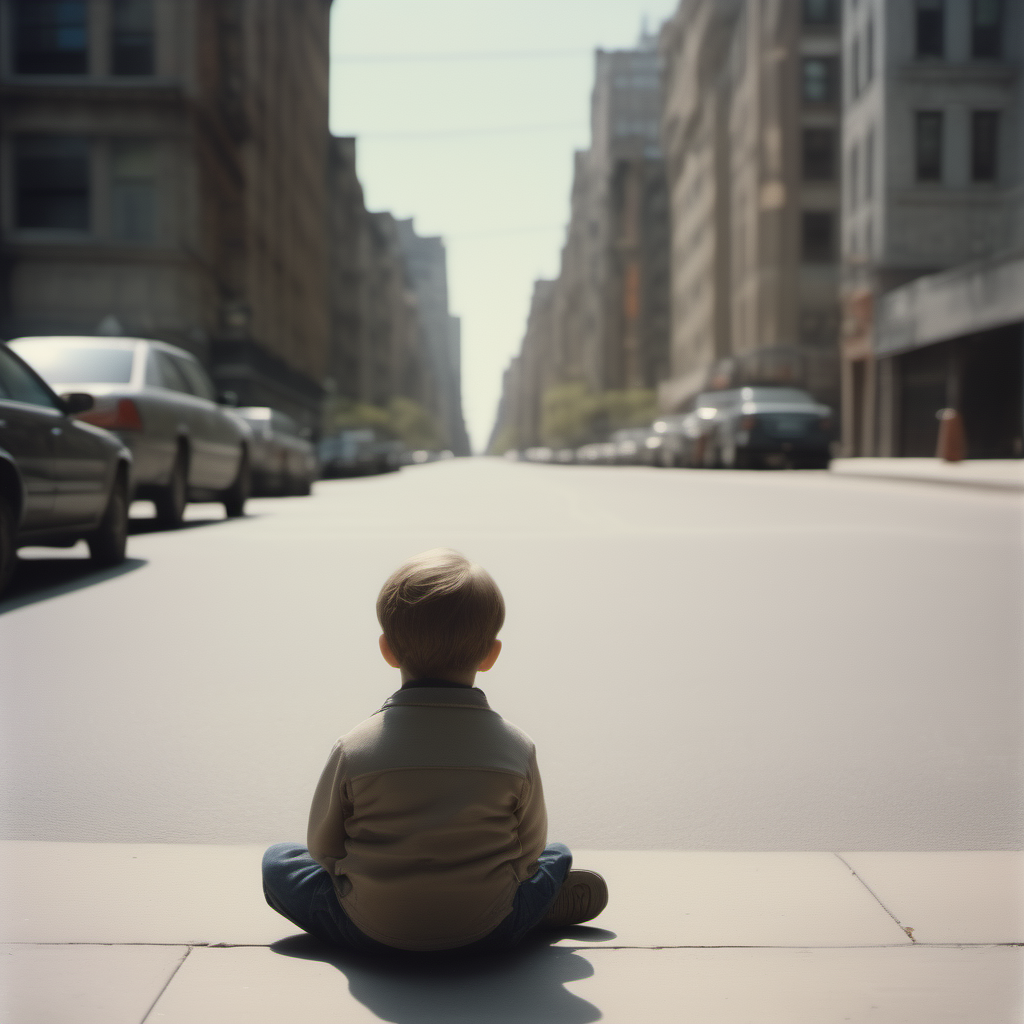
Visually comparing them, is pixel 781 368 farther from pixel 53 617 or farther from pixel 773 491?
pixel 53 617

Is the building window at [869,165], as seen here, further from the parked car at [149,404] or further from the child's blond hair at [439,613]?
the child's blond hair at [439,613]

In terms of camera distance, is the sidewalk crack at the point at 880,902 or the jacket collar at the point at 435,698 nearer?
the jacket collar at the point at 435,698

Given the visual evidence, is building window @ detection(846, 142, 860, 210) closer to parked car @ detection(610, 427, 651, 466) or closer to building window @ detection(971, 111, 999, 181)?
building window @ detection(971, 111, 999, 181)

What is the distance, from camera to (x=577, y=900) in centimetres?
295

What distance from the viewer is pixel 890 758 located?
15.5 ft

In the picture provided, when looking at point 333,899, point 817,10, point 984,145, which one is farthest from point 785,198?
point 333,899

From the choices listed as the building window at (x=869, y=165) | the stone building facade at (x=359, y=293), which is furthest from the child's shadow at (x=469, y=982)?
the stone building facade at (x=359, y=293)

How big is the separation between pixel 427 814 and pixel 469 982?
345mm

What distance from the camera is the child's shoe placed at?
9.64ft

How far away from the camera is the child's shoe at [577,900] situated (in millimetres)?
2939

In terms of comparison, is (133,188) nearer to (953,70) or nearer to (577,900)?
(953,70)

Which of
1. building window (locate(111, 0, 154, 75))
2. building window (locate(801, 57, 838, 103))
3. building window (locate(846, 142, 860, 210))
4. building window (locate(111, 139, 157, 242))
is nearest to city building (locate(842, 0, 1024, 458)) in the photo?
building window (locate(846, 142, 860, 210))

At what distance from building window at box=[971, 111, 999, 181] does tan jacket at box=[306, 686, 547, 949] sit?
5142 cm

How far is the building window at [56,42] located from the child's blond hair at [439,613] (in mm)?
43069
